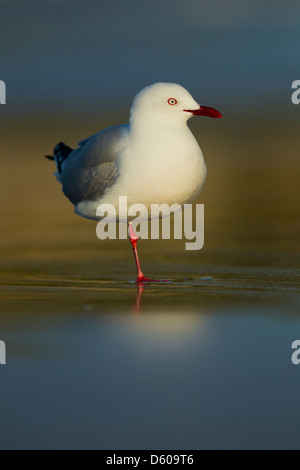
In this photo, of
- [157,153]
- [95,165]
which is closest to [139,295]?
[157,153]

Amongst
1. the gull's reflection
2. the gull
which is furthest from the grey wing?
the gull's reflection

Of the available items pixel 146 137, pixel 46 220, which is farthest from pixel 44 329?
pixel 46 220

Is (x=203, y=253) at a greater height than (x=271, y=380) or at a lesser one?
greater

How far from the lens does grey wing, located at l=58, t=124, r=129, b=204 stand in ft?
17.4

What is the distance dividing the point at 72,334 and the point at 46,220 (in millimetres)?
3670

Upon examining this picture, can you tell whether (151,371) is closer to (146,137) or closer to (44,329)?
(44,329)

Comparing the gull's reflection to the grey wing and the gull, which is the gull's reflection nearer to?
the gull

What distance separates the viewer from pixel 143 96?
5.16 meters

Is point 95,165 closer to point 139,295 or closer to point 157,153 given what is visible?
point 157,153

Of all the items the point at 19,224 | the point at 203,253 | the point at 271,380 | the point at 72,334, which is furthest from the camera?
the point at 19,224

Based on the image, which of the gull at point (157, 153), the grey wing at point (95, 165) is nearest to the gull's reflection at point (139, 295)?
the gull at point (157, 153)

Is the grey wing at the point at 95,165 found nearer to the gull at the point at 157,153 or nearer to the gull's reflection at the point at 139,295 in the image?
the gull at the point at 157,153

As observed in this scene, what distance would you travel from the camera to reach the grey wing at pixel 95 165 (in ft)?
17.4

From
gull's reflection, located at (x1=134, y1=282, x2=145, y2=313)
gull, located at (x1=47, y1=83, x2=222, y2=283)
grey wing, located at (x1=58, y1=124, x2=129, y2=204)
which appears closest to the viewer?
gull's reflection, located at (x1=134, y1=282, x2=145, y2=313)
